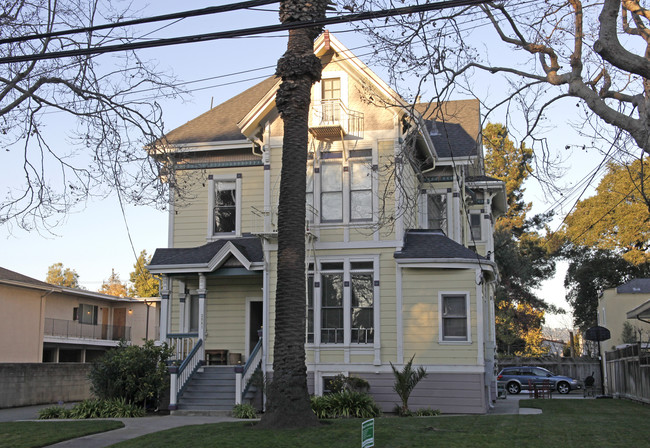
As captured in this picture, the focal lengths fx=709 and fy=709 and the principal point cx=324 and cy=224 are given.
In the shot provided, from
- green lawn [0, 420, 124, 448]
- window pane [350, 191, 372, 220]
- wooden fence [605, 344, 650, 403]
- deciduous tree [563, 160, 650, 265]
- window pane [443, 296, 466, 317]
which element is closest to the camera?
green lawn [0, 420, 124, 448]

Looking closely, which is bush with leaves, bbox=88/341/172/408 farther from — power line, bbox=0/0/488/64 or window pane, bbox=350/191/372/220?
power line, bbox=0/0/488/64

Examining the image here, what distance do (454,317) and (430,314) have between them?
2.30 feet

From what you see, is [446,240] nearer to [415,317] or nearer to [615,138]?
[415,317]

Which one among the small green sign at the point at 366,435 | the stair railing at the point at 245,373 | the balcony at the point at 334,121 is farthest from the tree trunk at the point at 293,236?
the stair railing at the point at 245,373

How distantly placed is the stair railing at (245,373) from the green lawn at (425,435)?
14.8ft

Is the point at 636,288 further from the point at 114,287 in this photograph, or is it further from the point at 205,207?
the point at 114,287

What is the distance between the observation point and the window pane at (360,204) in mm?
21594

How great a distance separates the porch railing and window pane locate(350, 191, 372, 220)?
6.20m

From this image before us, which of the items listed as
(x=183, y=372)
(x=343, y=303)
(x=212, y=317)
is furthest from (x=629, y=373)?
(x=183, y=372)

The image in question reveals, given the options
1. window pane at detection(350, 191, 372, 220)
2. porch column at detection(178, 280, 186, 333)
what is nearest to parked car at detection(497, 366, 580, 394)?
window pane at detection(350, 191, 372, 220)

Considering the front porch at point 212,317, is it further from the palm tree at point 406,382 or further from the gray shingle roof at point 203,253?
the palm tree at point 406,382

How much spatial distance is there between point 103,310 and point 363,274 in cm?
3422

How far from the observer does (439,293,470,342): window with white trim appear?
67.7 feet

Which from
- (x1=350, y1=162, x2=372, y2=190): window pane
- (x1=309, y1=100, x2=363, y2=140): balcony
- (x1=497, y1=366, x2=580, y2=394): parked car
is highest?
(x1=309, y1=100, x2=363, y2=140): balcony
